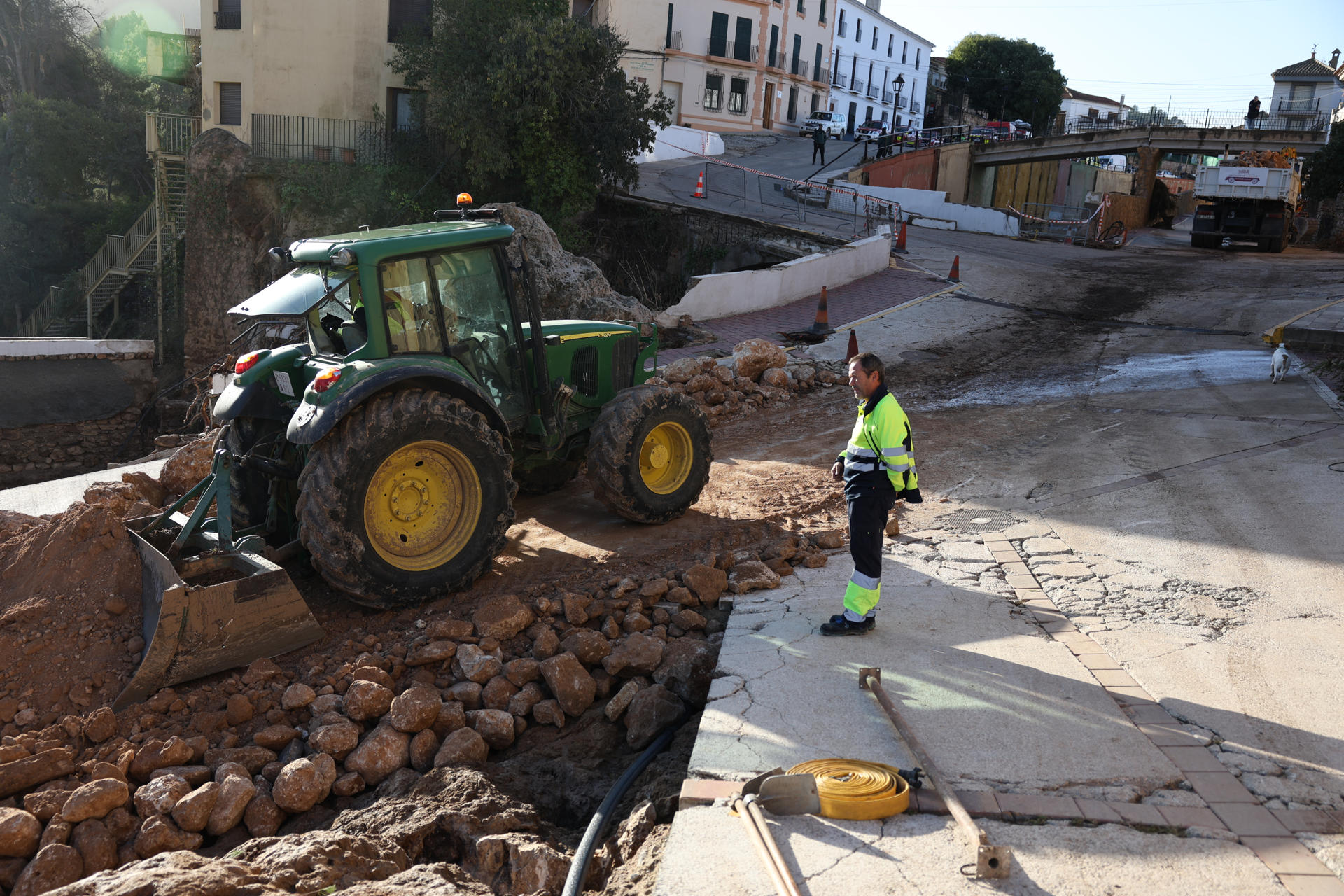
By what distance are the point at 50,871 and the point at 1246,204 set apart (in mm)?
35273

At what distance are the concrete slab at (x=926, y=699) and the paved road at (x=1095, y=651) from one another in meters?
0.02

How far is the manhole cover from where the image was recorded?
7.62 meters

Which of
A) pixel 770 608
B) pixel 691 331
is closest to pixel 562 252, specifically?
pixel 691 331

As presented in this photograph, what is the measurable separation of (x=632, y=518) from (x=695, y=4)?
44830 millimetres

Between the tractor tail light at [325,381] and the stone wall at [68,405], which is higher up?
the tractor tail light at [325,381]

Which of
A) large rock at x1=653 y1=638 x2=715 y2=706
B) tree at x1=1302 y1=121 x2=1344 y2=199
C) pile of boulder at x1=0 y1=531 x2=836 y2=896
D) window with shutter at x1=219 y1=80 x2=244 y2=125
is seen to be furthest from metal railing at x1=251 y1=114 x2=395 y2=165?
tree at x1=1302 y1=121 x2=1344 y2=199

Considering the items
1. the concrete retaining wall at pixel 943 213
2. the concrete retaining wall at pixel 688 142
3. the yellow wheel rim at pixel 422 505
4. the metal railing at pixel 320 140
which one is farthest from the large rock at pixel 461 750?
the concrete retaining wall at pixel 688 142

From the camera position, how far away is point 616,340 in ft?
25.8

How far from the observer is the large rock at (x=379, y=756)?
15.1 ft

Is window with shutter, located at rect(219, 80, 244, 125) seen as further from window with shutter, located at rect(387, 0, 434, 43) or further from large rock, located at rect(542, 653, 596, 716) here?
large rock, located at rect(542, 653, 596, 716)

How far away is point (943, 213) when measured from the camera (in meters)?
33.1

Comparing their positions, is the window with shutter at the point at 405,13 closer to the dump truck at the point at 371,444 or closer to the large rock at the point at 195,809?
the dump truck at the point at 371,444

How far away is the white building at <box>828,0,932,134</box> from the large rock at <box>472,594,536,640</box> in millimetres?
57480

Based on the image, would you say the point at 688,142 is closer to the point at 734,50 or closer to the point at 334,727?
the point at 734,50
